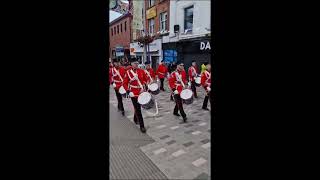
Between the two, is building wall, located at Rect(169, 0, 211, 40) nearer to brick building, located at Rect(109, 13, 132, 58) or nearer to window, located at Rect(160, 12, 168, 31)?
window, located at Rect(160, 12, 168, 31)

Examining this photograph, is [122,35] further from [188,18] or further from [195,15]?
[195,15]

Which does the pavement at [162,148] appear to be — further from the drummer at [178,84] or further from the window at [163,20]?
the window at [163,20]

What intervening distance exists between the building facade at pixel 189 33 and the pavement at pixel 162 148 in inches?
318

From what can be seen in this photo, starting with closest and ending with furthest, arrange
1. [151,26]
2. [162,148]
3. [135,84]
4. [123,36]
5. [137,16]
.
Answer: [162,148] → [135,84] → [137,16] → [151,26] → [123,36]

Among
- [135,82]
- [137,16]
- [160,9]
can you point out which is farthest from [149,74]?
[160,9]

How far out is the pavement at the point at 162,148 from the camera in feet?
12.0

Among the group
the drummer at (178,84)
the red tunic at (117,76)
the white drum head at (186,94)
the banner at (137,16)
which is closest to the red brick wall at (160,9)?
the banner at (137,16)

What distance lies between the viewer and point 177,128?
19.7ft

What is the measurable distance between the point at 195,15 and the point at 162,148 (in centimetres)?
1194

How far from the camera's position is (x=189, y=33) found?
16031 mm
